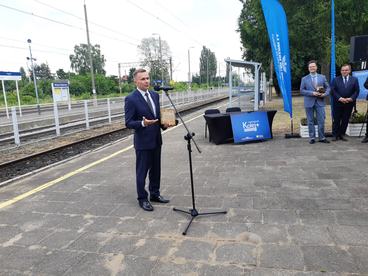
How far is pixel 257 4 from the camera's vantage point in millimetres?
14133

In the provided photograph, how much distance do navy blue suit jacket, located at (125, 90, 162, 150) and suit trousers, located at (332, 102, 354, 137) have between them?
533 cm

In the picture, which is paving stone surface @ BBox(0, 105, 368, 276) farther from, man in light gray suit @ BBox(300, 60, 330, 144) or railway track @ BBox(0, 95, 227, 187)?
man in light gray suit @ BBox(300, 60, 330, 144)

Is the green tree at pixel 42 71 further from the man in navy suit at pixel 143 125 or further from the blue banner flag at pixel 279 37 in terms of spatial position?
the man in navy suit at pixel 143 125

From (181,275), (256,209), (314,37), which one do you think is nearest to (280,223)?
(256,209)

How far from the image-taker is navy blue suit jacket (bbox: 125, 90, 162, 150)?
396cm

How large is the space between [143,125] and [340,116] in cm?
575

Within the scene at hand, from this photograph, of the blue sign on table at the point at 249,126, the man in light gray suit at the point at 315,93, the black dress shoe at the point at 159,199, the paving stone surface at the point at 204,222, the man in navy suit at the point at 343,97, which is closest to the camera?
the paving stone surface at the point at 204,222

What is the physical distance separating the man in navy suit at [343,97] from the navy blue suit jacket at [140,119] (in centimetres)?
512

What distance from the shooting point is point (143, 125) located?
150 inches

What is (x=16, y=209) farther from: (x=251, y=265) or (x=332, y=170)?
(x=332, y=170)

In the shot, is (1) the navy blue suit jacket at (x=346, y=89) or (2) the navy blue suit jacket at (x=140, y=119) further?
(1) the navy blue suit jacket at (x=346, y=89)

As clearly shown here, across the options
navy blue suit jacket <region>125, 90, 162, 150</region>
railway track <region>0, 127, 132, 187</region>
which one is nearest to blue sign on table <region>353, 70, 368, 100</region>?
railway track <region>0, 127, 132, 187</region>

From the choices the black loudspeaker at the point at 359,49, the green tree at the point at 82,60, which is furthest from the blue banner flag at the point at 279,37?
the green tree at the point at 82,60

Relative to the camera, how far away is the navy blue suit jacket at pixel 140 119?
3.96 meters
